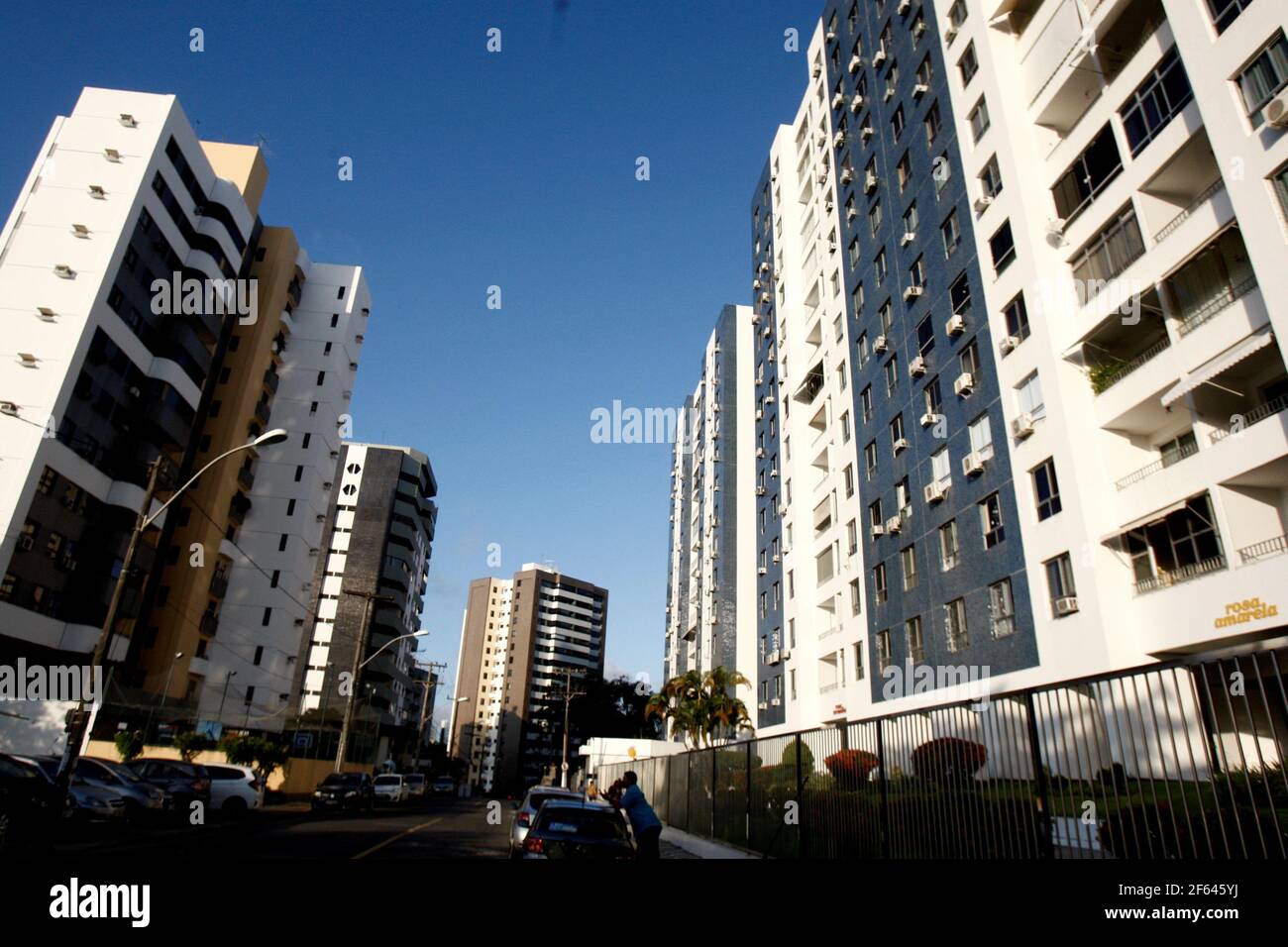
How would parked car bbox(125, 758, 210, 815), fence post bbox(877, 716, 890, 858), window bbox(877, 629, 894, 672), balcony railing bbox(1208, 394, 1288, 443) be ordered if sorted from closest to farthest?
fence post bbox(877, 716, 890, 858), balcony railing bbox(1208, 394, 1288, 443), parked car bbox(125, 758, 210, 815), window bbox(877, 629, 894, 672)

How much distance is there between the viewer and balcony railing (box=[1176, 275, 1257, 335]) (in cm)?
1764

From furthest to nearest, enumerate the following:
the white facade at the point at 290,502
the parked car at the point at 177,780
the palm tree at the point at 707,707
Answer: the white facade at the point at 290,502, the palm tree at the point at 707,707, the parked car at the point at 177,780

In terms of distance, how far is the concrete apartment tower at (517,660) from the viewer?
481 ft

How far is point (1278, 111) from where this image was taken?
52.4 feet

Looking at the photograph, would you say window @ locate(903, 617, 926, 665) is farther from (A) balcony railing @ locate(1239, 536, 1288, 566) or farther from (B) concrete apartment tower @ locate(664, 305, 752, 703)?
(B) concrete apartment tower @ locate(664, 305, 752, 703)

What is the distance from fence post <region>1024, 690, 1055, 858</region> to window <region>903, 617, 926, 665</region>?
66.4ft

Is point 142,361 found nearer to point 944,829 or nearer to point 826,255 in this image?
point 826,255

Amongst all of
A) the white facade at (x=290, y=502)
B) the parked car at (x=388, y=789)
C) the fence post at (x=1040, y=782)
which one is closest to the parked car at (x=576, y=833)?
the fence post at (x=1040, y=782)

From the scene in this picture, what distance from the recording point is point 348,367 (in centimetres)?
6981

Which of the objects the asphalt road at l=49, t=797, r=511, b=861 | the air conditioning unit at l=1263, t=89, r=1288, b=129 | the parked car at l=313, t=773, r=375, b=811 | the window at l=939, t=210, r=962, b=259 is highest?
the window at l=939, t=210, r=962, b=259

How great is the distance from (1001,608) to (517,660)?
137681 millimetres

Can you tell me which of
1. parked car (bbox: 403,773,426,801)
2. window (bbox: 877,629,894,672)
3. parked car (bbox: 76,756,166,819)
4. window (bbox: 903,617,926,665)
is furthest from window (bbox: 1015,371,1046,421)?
parked car (bbox: 403,773,426,801)

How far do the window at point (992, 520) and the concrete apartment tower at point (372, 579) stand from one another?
69595 millimetres

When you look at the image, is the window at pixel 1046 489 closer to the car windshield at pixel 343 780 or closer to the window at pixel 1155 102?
the window at pixel 1155 102
